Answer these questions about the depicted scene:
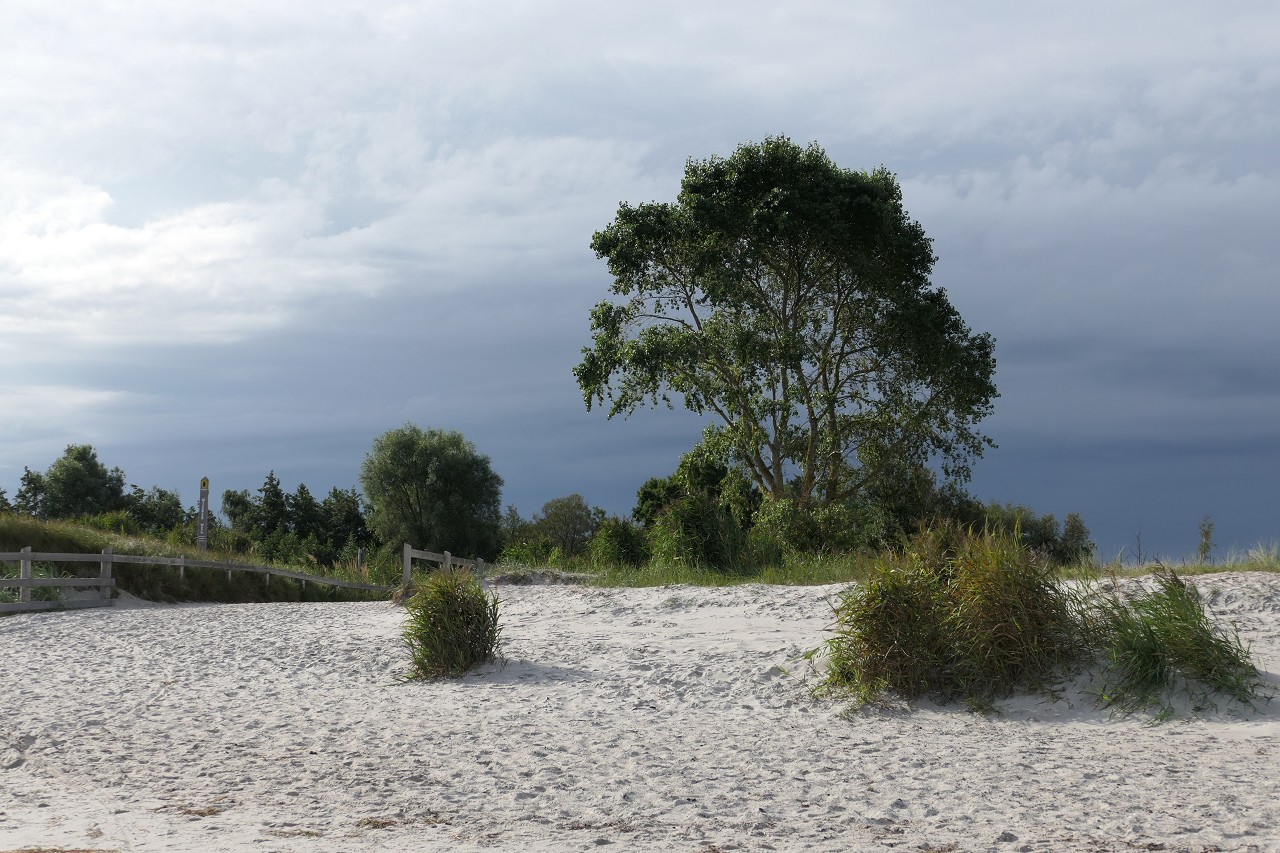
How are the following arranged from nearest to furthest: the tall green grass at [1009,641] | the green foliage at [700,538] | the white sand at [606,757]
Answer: the white sand at [606,757] → the tall green grass at [1009,641] → the green foliage at [700,538]

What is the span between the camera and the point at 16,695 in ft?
33.9

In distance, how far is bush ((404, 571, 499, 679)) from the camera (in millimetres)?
10336

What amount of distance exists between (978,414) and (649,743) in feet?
68.4

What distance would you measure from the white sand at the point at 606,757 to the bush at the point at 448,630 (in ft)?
0.92

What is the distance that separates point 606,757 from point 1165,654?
485 cm

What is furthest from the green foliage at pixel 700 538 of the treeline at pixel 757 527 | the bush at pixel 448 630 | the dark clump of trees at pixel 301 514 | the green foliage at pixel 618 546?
the dark clump of trees at pixel 301 514

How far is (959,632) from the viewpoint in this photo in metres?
8.61

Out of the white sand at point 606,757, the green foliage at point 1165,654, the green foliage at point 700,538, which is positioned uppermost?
the green foliage at point 700,538

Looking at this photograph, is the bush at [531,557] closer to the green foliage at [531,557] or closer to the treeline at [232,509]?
the green foliage at [531,557]

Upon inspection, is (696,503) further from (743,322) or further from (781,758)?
(781,758)

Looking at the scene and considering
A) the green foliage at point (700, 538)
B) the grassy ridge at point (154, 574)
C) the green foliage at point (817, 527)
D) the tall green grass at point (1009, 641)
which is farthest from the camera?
the grassy ridge at point (154, 574)

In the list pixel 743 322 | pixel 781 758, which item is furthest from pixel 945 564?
pixel 743 322

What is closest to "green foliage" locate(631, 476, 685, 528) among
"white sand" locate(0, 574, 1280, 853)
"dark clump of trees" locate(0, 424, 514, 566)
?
"dark clump of trees" locate(0, 424, 514, 566)

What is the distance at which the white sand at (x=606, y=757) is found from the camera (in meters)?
5.41
